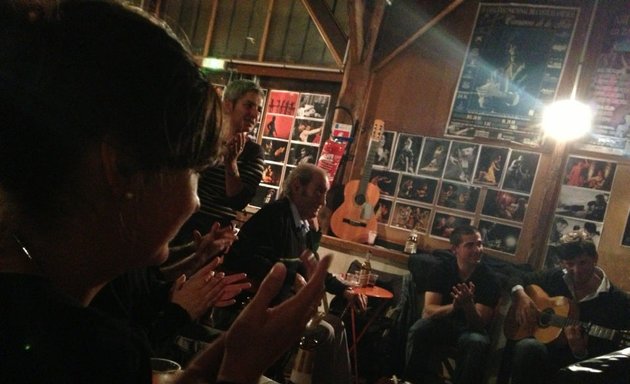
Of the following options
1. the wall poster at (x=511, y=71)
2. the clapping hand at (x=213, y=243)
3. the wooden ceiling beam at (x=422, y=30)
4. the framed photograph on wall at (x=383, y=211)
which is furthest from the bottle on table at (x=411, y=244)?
the clapping hand at (x=213, y=243)

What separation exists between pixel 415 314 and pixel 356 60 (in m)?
2.81

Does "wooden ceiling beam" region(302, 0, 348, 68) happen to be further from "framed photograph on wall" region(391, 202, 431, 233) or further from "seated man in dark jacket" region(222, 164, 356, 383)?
"seated man in dark jacket" region(222, 164, 356, 383)

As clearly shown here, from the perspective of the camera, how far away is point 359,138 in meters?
5.39

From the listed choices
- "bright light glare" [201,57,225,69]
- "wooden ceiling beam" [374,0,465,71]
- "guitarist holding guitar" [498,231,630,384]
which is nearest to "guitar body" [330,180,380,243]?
"wooden ceiling beam" [374,0,465,71]

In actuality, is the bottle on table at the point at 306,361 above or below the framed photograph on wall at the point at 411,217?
below

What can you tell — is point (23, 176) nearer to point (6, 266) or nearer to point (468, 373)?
point (6, 266)

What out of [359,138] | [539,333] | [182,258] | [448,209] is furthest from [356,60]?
[182,258]

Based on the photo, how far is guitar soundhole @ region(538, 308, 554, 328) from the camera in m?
3.99

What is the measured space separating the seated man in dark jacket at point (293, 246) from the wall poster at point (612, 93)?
9.38ft

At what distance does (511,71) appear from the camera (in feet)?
16.1

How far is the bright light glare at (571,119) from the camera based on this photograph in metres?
4.53

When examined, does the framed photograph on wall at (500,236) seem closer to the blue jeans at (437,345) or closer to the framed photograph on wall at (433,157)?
the framed photograph on wall at (433,157)

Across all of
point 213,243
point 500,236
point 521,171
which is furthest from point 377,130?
point 213,243

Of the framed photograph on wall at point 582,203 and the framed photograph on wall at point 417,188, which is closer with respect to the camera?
the framed photograph on wall at point 582,203
